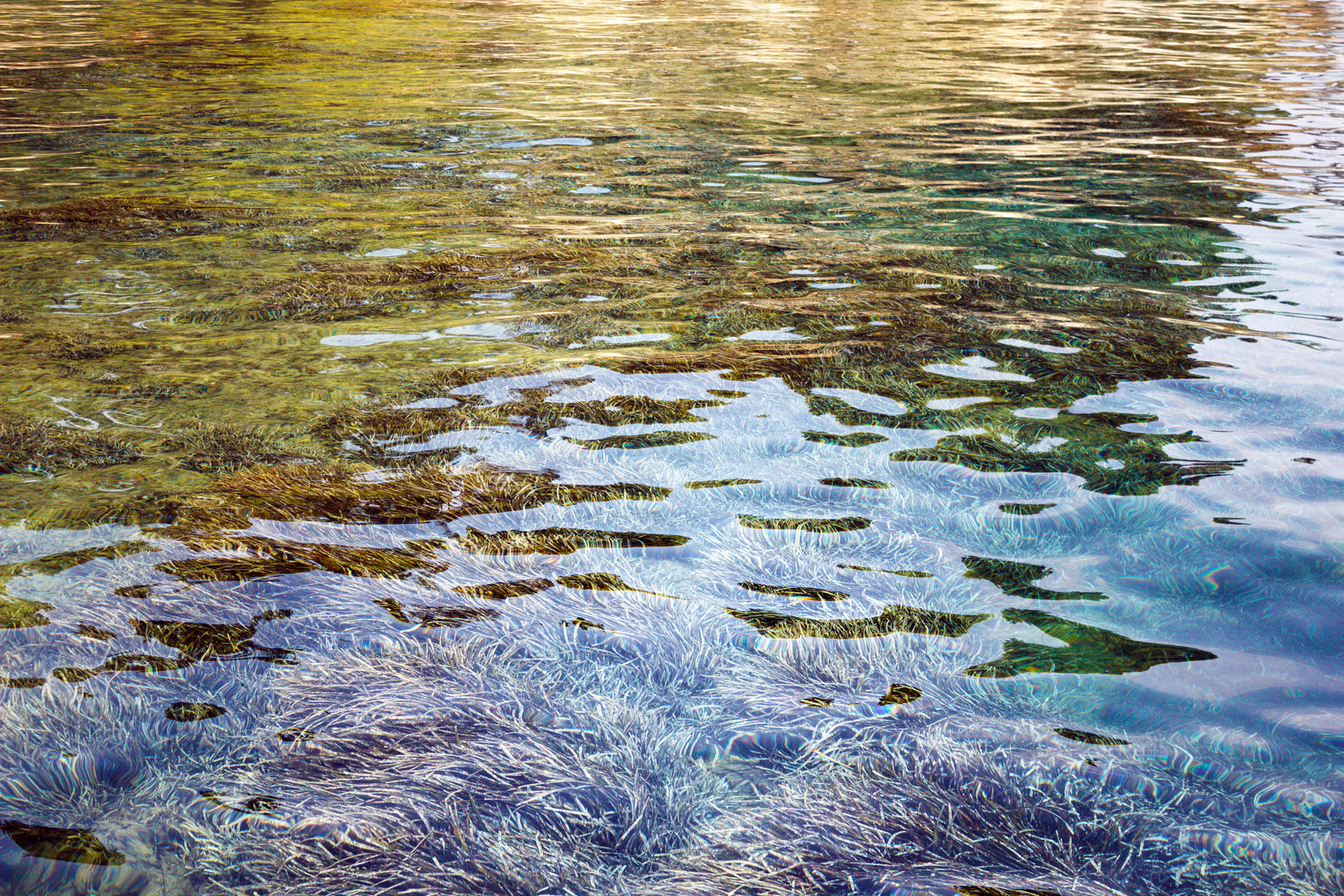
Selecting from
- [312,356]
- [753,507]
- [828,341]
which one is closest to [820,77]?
[828,341]

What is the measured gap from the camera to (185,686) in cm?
262

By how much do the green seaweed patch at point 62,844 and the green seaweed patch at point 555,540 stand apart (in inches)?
56.9

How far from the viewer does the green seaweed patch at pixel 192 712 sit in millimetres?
2504

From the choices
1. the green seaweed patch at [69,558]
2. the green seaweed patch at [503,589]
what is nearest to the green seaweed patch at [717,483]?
the green seaweed patch at [503,589]

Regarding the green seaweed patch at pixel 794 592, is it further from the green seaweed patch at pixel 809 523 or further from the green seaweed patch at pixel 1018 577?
the green seaweed patch at pixel 1018 577

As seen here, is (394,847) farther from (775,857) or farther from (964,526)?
(964,526)

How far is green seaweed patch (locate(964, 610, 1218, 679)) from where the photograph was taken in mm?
2715

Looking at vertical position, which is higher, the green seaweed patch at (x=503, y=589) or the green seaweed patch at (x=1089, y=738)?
the green seaweed patch at (x=503, y=589)

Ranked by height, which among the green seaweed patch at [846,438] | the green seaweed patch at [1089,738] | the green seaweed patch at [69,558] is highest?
the green seaweed patch at [846,438]

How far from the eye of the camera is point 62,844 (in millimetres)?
2131

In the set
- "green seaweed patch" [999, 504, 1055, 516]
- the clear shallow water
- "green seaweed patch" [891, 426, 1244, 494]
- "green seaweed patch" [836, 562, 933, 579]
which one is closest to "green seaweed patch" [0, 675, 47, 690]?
the clear shallow water

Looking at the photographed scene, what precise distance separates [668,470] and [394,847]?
2.08m

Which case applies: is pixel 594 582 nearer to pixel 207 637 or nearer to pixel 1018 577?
pixel 207 637

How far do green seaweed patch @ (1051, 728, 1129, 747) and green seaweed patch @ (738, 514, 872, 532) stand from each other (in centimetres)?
115
